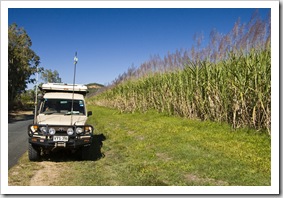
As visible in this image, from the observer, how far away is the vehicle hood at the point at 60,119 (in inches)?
304

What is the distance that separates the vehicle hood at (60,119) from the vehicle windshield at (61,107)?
1.29 feet

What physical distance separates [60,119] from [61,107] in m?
1.08

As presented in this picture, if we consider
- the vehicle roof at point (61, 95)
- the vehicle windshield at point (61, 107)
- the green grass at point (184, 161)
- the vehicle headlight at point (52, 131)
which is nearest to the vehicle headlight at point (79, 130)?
the vehicle headlight at point (52, 131)

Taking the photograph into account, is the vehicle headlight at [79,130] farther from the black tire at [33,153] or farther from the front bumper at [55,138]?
the black tire at [33,153]

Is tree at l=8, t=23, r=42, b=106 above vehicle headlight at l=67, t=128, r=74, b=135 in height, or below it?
above

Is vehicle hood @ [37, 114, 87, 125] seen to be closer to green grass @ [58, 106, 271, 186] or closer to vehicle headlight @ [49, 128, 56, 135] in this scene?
vehicle headlight @ [49, 128, 56, 135]

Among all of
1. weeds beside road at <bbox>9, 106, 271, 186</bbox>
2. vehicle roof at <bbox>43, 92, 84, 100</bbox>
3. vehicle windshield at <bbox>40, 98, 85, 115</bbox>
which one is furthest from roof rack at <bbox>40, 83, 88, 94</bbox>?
weeds beside road at <bbox>9, 106, 271, 186</bbox>

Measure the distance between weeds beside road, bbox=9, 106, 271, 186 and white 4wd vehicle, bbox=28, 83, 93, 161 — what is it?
50 centimetres

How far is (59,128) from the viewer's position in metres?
7.51

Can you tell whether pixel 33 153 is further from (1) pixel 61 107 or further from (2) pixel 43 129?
(1) pixel 61 107

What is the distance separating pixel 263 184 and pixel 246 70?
470cm

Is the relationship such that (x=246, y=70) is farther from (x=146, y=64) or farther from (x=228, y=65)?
(x=146, y=64)

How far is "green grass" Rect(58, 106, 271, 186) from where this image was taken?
5.80 m

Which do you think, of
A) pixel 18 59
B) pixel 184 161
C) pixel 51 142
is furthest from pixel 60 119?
pixel 18 59
